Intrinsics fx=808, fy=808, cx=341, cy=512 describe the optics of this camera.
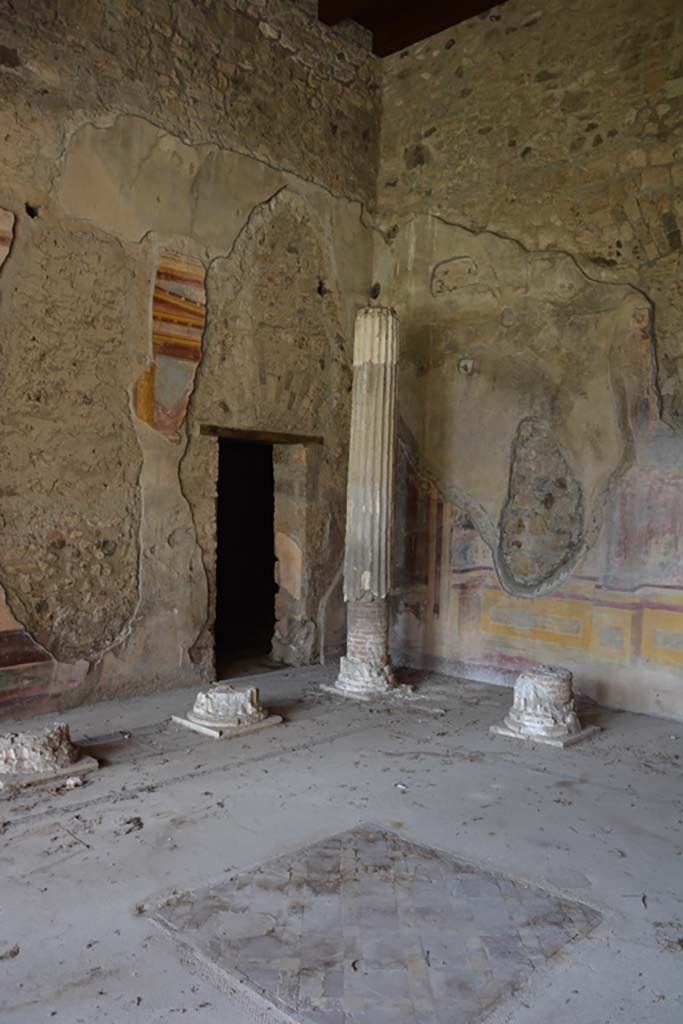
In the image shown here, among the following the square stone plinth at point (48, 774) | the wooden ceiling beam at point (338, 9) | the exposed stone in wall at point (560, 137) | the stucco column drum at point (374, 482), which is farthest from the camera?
the wooden ceiling beam at point (338, 9)

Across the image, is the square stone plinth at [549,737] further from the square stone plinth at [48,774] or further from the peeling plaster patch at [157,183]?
the peeling plaster patch at [157,183]

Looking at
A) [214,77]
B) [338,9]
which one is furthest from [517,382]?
[338,9]

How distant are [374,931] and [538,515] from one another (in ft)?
13.0

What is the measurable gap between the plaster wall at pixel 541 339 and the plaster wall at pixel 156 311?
0.69 meters

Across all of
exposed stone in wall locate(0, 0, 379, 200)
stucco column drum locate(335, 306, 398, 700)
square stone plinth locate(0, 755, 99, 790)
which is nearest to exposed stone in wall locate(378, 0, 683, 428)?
exposed stone in wall locate(0, 0, 379, 200)

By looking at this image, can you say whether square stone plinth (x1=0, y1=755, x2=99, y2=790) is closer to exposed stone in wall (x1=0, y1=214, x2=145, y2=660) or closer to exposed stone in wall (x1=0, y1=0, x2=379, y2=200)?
exposed stone in wall (x1=0, y1=214, x2=145, y2=660)

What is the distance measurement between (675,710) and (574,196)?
380cm

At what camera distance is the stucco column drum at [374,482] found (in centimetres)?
619

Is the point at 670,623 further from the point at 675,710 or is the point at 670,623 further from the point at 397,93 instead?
the point at 397,93

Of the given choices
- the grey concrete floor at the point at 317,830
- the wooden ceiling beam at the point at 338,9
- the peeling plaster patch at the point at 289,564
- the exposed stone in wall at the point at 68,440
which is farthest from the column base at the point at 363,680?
the wooden ceiling beam at the point at 338,9

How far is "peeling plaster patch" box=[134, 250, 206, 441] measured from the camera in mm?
5637

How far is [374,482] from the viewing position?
621 centimetres

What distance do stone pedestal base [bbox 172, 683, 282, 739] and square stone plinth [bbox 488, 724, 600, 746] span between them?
1388 mm

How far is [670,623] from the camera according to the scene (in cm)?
554
